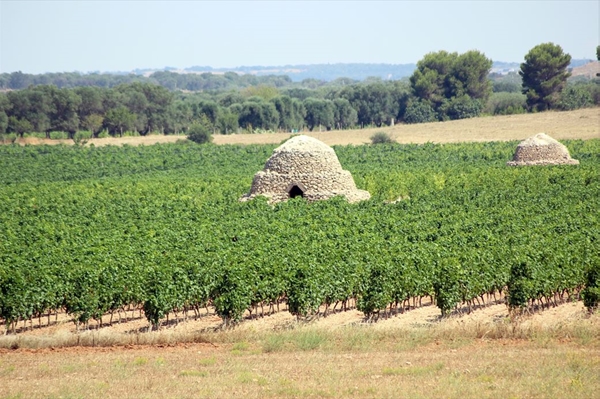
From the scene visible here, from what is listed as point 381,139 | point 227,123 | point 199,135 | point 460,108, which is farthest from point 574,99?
point 199,135

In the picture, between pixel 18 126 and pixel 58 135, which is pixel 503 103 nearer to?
pixel 58 135

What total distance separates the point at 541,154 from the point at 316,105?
75.1m

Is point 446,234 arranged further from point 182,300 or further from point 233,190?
point 233,190

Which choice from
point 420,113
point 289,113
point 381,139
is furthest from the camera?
point 289,113

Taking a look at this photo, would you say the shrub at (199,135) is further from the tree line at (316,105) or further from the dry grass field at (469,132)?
the tree line at (316,105)

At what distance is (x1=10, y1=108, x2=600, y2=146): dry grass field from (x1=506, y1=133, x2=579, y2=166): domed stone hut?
32.0 meters

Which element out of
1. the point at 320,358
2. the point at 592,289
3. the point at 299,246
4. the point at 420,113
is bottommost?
the point at 320,358

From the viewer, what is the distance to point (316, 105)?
13312 cm

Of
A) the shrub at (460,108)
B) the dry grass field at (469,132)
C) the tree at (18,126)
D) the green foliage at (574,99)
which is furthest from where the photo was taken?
the shrub at (460,108)

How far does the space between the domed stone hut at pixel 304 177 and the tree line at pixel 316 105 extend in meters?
69.3

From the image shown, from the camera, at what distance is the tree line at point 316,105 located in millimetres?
113625

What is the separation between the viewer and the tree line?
114m

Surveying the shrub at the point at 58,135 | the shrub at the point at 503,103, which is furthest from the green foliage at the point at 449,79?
the shrub at the point at 58,135

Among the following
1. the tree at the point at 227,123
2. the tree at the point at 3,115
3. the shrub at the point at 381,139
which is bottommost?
the shrub at the point at 381,139
